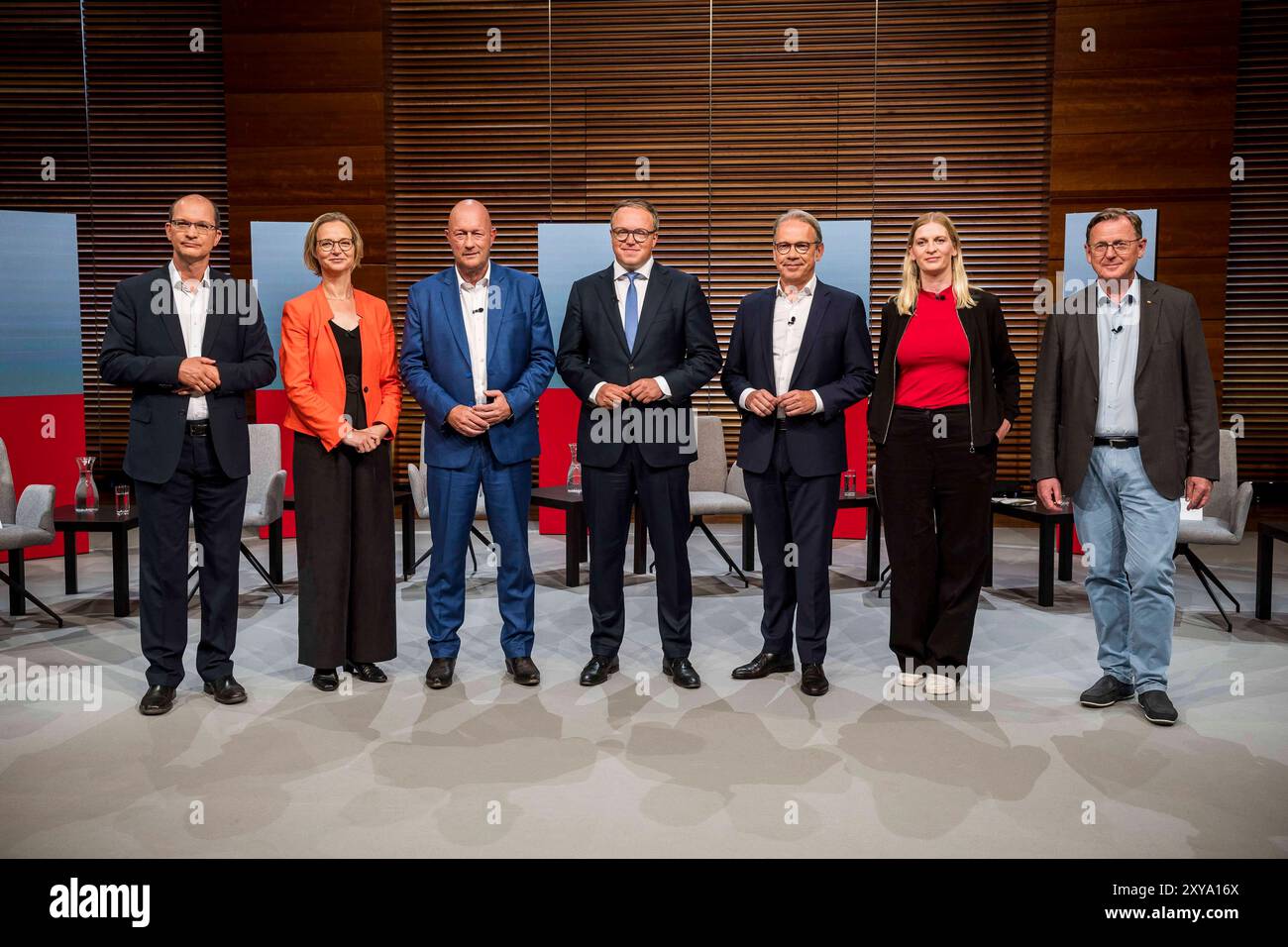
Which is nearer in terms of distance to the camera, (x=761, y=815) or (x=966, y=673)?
(x=761, y=815)

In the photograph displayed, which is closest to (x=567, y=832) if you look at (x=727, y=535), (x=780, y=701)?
(x=780, y=701)

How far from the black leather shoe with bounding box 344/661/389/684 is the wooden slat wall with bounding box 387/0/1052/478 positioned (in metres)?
4.71

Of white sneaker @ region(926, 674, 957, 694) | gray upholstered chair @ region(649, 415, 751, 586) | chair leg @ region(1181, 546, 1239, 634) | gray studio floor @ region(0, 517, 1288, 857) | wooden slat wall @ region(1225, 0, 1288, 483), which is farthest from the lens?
wooden slat wall @ region(1225, 0, 1288, 483)

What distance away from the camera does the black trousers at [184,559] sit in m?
3.67

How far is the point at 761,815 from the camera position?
277cm

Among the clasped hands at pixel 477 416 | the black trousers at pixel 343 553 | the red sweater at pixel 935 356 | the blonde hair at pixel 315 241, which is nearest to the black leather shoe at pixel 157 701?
the black trousers at pixel 343 553

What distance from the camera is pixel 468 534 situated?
3932 millimetres

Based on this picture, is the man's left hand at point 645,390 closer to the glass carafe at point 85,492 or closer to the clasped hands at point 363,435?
the clasped hands at point 363,435

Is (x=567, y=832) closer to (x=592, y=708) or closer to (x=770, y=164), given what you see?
(x=592, y=708)

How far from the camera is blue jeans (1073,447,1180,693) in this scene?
3523mm

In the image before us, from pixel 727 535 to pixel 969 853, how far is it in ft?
16.8

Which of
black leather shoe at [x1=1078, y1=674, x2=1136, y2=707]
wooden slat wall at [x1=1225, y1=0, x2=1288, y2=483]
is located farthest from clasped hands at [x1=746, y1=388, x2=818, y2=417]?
wooden slat wall at [x1=1225, y1=0, x2=1288, y2=483]

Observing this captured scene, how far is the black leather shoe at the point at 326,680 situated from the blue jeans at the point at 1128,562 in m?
2.80

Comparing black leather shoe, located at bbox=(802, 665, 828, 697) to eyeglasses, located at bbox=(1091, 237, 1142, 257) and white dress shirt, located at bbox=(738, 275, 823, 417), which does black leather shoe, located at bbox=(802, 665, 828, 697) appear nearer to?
white dress shirt, located at bbox=(738, 275, 823, 417)
